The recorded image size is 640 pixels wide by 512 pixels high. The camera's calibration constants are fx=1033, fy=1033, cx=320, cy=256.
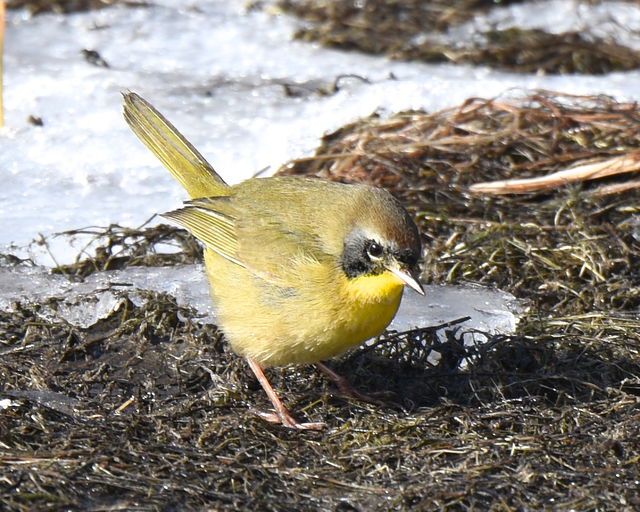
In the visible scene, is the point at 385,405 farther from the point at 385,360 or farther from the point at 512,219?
the point at 512,219

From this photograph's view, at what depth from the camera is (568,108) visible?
6.54 m

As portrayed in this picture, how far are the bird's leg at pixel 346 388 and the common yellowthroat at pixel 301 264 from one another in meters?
0.02

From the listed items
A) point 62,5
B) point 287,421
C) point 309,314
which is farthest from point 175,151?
point 62,5

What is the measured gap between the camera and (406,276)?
12.8 ft

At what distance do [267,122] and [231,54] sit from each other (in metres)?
1.30

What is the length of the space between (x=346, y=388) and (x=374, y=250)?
72 cm

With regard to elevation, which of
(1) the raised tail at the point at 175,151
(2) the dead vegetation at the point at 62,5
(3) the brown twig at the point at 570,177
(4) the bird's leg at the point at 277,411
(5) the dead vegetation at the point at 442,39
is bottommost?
(4) the bird's leg at the point at 277,411

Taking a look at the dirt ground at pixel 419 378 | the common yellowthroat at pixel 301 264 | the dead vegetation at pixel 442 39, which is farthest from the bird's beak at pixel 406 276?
the dead vegetation at pixel 442 39

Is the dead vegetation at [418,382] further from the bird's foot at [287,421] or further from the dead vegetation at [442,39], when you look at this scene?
the dead vegetation at [442,39]

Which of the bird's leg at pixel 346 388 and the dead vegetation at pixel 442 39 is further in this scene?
the dead vegetation at pixel 442 39

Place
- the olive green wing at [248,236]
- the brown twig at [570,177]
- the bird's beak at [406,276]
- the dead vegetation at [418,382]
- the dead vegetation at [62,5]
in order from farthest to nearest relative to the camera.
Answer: the dead vegetation at [62,5] < the brown twig at [570,177] < the olive green wing at [248,236] < the bird's beak at [406,276] < the dead vegetation at [418,382]

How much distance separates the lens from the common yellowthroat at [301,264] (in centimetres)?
398

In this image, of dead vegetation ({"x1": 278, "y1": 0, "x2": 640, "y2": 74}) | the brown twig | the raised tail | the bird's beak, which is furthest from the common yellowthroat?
dead vegetation ({"x1": 278, "y1": 0, "x2": 640, "y2": 74})

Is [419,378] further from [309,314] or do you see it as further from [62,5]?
[62,5]
